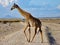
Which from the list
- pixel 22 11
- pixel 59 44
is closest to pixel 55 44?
pixel 59 44

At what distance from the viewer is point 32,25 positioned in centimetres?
1580

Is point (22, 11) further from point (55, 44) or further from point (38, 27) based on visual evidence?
point (55, 44)

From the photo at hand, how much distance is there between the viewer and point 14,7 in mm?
15492

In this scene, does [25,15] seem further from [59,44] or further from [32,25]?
[59,44]

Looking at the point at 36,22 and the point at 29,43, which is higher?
the point at 36,22

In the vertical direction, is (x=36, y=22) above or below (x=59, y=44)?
above

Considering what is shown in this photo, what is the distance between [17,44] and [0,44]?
3.03 feet

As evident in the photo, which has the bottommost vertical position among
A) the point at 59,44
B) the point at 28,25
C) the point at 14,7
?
the point at 59,44

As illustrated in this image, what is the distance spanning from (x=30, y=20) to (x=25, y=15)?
37 centimetres

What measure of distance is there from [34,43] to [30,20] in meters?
1.21

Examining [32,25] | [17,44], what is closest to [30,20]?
[32,25]

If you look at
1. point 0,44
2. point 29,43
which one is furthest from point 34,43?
point 0,44

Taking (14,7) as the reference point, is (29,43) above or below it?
Answer: below

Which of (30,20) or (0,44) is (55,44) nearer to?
(30,20)
